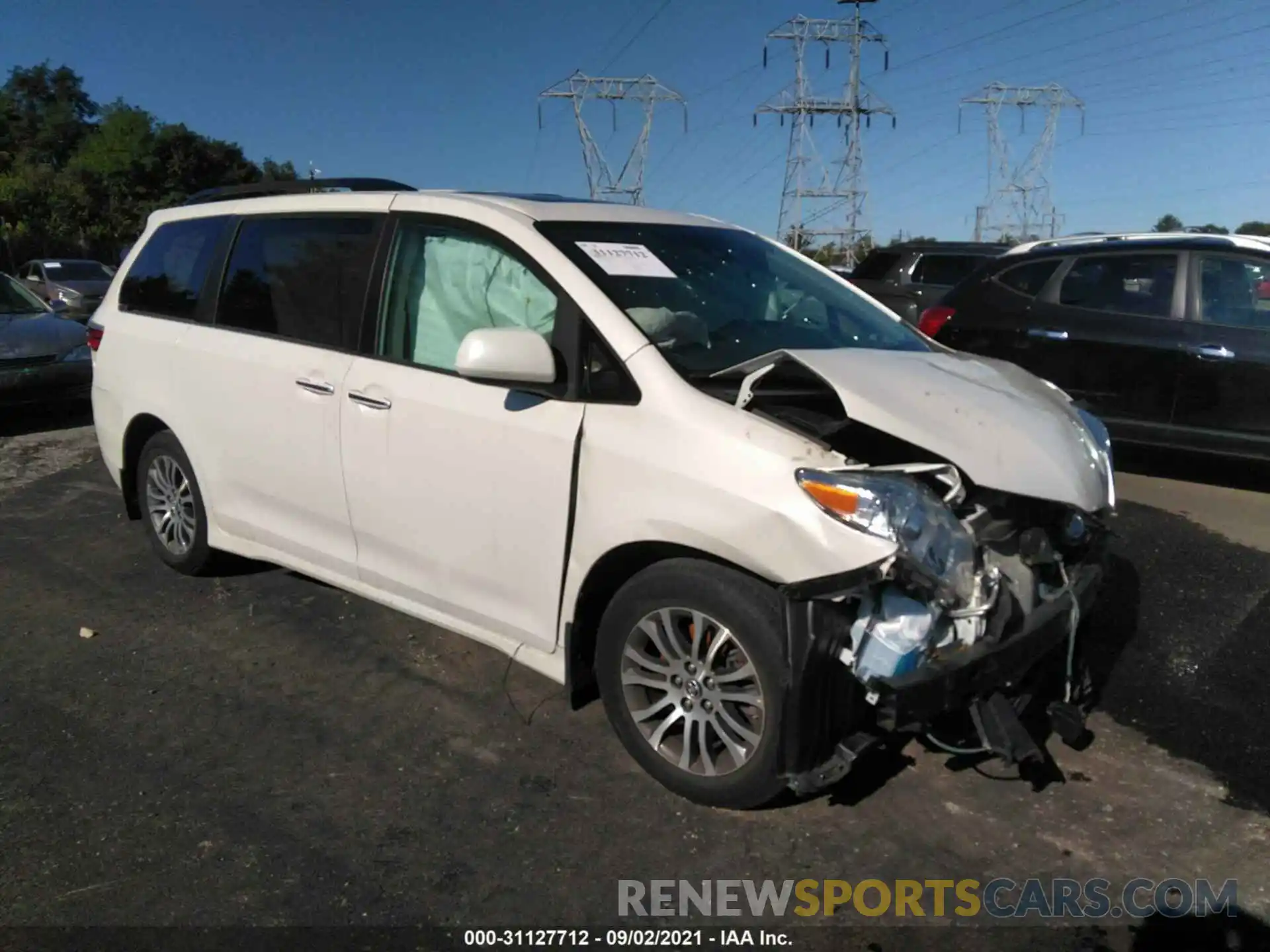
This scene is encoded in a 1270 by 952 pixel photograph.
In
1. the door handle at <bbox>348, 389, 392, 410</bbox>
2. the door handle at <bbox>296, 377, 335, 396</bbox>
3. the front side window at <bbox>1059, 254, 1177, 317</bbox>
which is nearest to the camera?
the door handle at <bbox>348, 389, 392, 410</bbox>

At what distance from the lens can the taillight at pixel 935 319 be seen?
7840 mm

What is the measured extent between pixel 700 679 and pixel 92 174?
5349 centimetres

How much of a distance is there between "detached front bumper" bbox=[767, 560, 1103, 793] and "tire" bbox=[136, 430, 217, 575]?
125 inches

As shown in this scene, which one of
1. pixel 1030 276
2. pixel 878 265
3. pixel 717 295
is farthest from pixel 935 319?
pixel 878 265

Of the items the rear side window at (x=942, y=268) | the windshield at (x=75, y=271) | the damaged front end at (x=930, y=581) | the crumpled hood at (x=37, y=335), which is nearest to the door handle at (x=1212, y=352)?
the damaged front end at (x=930, y=581)

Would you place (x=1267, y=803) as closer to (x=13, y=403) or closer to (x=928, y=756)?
(x=928, y=756)

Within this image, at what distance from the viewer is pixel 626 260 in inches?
138

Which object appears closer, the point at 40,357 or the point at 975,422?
the point at 975,422

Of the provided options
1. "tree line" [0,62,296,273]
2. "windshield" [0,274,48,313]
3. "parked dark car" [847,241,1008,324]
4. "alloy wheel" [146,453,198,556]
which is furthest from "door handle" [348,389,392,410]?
"tree line" [0,62,296,273]

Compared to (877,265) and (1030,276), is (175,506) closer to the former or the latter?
(1030,276)

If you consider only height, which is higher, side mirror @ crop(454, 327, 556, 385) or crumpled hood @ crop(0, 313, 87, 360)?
side mirror @ crop(454, 327, 556, 385)

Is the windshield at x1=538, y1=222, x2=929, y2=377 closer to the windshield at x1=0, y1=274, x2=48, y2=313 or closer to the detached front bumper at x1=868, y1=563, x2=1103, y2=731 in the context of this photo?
the detached front bumper at x1=868, y1=563, x2=1103, y2=731

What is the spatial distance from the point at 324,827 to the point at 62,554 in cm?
337

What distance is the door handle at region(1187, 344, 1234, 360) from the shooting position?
6320 mm
